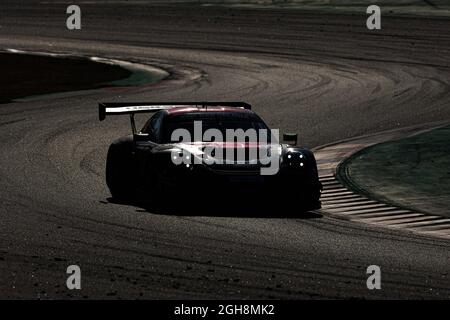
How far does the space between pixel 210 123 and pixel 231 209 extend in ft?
4.27

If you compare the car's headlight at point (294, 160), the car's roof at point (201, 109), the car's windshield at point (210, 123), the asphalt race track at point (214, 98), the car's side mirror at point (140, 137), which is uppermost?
the car's roof at point (201, 109)

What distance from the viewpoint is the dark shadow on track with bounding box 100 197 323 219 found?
51.6 feet

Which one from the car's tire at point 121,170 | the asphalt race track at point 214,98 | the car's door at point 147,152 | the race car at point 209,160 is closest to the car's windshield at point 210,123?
the race car at point 209,160

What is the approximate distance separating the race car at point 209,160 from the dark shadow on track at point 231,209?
3.1 inches

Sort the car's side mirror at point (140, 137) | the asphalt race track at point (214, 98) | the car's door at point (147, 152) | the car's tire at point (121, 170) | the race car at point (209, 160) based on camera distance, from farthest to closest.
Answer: the car's tire at point (121, 170), the car's side mirror at point (140, 137), the car's door at point (147, 152), the race car at point (209, 160), the asphalt race track at point (214, 98)

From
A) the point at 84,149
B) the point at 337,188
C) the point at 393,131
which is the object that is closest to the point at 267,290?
the point at 337,188

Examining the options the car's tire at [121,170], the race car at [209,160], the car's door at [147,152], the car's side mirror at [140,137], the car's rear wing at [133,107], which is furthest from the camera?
the car's rear wing at [133,107]

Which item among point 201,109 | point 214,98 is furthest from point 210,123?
point 214,98

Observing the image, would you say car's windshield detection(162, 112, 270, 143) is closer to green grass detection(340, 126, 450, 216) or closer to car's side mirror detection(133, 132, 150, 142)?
car's side mirror detection(133, 132, 150, 142)

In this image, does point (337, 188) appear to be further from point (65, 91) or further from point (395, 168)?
point (65, 91)

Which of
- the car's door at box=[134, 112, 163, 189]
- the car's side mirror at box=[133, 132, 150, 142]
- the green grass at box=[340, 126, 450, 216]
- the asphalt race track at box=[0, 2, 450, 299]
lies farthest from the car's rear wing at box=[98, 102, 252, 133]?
the green grass at box=[340, 126, 450, 216]

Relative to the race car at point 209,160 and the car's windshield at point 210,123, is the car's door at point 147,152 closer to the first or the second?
the race car at point 209,160

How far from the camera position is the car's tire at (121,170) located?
17344 millimetres

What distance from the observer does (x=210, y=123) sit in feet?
56.1
